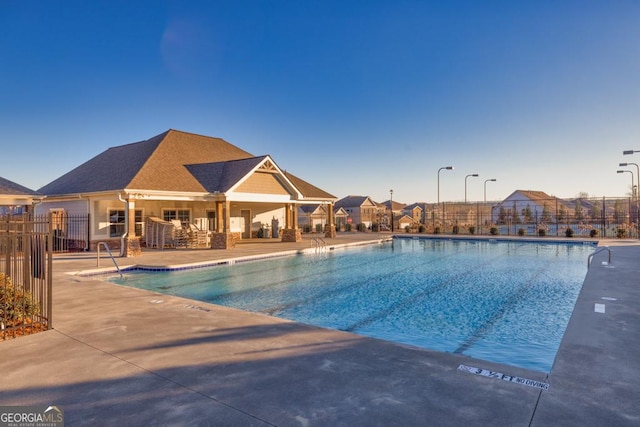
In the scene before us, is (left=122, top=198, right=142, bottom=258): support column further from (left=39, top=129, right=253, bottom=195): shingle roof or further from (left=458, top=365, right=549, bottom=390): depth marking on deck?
(left=458, top=365, right=549, bottom=390): depth marking on deck

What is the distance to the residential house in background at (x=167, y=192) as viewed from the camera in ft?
61.9

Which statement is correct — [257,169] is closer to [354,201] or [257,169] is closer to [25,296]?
[25,296]

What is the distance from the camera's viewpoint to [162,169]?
815 inches

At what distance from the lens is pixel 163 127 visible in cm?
2800

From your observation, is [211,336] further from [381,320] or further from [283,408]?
[381,320]

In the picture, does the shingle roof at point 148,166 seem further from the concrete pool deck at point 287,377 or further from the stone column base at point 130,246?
the concrete pool deck at point 287,377

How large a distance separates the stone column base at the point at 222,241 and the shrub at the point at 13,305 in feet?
45.6

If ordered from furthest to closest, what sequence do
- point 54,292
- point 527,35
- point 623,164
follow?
point 623,164 → point 527,35 → point 54,292

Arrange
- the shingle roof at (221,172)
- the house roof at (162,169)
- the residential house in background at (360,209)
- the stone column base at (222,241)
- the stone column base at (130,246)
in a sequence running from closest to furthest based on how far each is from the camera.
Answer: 1. the stone column base at (130,246)
2. the house roof at (162,169)
3. the stone column base at (222,241)
4. the shingle roof at (221,172)
5. the residential house in background at (360,209)

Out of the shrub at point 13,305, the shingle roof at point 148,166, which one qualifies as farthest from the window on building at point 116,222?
the shrub at point 13,305

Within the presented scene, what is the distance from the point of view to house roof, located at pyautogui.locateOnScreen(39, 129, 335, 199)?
19.3 meters

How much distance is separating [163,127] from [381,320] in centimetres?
2532

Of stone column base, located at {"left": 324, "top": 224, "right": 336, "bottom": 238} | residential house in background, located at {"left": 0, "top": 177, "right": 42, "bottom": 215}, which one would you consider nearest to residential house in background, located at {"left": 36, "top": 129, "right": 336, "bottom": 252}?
stone column base, located at {"left": 324, "top": 224, "right": 336, "bottom": 238}

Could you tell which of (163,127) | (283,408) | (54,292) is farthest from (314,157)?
(283,408)
